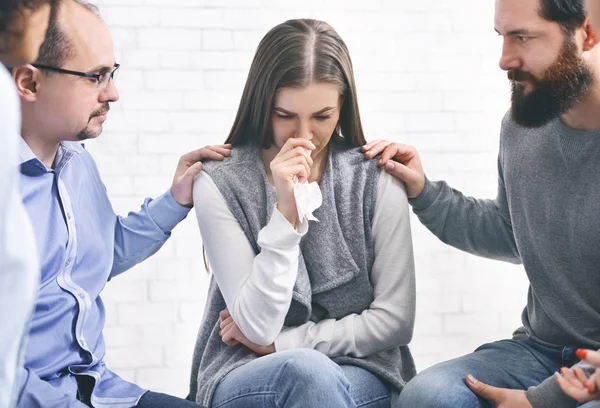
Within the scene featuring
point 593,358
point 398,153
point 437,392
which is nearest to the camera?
point 593,358

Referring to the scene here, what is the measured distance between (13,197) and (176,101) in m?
2.21

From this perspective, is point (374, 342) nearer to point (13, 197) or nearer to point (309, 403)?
point (309, 403)

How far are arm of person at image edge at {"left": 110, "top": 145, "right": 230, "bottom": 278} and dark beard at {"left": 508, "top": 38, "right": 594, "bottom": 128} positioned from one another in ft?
2.49

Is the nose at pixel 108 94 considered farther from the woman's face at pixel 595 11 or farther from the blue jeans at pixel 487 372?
the woman's face at pixel 595 11

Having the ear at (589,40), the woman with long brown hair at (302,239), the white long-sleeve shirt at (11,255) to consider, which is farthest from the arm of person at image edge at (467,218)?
the white long-sleeve shirt at (11,255)

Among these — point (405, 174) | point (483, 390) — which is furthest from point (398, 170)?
point (483, 390)

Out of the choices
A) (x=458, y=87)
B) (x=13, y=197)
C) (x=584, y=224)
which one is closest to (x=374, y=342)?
(x=584, y=224)

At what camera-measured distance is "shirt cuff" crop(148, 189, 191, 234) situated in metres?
2.29

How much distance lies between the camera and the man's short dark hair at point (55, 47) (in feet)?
6.61

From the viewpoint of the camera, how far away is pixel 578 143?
211 cm

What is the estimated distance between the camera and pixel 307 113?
2121 millimetres

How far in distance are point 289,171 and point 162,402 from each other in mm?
598

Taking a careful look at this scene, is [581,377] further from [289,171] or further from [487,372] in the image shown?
[289,171]

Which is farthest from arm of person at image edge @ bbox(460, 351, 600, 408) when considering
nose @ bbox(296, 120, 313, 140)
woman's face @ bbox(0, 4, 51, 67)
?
woman's face @ bbox(0, 4, 51, 67)
